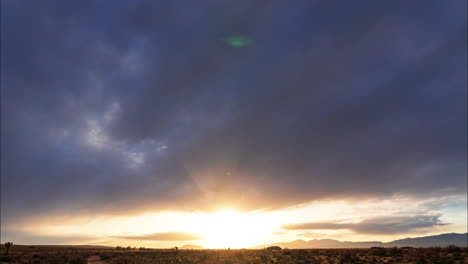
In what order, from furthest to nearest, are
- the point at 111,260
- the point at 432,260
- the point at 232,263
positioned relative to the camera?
the point at 111,260, the point at 232,263, the point at 432,260

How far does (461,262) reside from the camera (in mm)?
34812

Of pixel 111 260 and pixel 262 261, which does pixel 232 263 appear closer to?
pixel 262 261

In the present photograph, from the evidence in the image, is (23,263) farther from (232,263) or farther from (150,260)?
(232,263)

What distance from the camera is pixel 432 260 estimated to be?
122ft

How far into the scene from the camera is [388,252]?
148 ft

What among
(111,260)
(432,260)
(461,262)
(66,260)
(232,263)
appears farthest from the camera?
(111,260)

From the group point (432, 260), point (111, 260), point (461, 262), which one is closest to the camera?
point (461, 262)

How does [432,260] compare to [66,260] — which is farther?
[66,260]

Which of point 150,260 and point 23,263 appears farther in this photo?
Answer: point 150,260

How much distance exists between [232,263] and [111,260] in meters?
21.6

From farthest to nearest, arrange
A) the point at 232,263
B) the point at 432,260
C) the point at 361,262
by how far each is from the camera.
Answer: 1. the point at 232,263
2. the point at 361,262
3. the point at 432,260

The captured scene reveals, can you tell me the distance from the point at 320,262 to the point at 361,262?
5150mm

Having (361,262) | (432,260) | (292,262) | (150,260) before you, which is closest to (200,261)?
(150,260)

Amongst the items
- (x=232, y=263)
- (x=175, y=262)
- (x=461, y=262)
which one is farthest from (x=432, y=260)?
(x=175, y=262)
